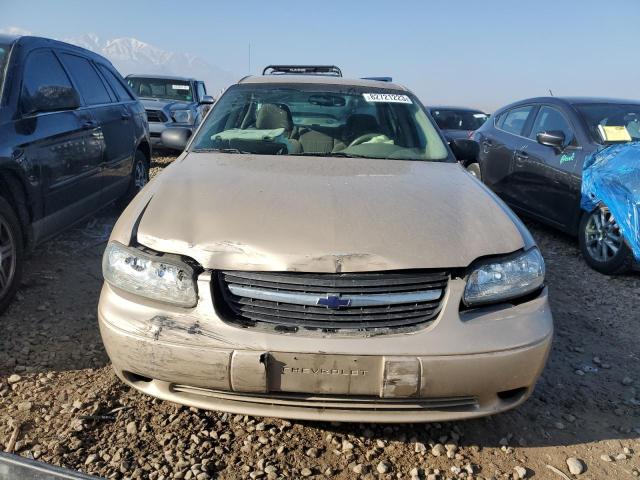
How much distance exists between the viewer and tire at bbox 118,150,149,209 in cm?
539

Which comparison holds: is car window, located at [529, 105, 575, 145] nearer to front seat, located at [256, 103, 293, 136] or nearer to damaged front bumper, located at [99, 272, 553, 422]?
front seat, located at [256, 103, 293, 136]

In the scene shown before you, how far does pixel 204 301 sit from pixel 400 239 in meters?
0.79

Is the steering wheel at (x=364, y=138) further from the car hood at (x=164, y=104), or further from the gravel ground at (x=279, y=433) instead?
the car hood at (x=164, y=104)

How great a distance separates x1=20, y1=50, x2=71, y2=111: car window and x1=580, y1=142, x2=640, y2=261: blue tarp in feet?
14.8

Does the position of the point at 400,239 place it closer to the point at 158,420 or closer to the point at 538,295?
the point at 538,295

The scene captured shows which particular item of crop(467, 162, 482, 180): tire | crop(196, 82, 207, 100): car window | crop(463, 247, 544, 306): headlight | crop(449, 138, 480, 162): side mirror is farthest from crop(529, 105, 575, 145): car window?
crop(196, 82, 207, 100): car window

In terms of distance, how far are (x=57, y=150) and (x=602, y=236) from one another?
14.5 ft

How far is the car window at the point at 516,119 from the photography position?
599 cm

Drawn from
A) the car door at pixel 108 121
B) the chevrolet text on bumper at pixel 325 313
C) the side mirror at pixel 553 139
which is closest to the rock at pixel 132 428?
the chevrolet text on bumper at pixel 325 313

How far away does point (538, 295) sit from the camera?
2125mm

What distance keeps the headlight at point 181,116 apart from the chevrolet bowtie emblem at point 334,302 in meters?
9.06

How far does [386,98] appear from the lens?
11.6 ft

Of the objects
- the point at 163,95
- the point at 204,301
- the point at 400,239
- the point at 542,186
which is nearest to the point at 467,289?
the point at 400,239

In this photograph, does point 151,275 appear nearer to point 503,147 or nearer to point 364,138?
point 364,138
